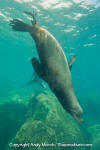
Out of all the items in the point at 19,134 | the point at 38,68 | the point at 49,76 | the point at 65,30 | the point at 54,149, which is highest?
the point at 65,30

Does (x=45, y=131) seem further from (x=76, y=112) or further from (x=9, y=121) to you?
(x=76, y=112)

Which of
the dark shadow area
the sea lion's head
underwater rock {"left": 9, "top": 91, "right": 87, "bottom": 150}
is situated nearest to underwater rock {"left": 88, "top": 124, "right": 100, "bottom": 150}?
underwater rock {"left": 9, "top": 91, "right": 87, "bottom": 150}

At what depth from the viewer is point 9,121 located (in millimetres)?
10148

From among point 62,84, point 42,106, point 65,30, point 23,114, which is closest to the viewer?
point 62,84

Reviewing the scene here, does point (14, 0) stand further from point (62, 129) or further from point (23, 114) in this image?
point (62, 129)

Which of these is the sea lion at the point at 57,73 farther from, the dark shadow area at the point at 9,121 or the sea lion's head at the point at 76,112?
the dark shadow area at the point at 9,121

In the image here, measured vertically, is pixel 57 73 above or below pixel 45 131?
above

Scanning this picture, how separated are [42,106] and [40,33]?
9.07 m

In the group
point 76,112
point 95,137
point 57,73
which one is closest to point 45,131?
point 95,137

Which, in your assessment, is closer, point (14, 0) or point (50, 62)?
point (50, 62)

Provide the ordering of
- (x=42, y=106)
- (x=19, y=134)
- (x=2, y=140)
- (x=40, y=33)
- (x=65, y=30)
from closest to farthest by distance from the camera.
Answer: (x=40, y=33)
(x=19, y=134)
(x=2, y=140)
(x=42, y=106)
(x=65, y=30)

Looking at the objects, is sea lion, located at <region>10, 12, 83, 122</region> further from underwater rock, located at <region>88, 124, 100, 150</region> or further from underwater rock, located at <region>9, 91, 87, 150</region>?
underwater rock, located at <region>88, 124, 100, 150</region>

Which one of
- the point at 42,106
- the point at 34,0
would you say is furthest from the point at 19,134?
the point at 34,0

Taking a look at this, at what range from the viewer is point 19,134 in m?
6.84
